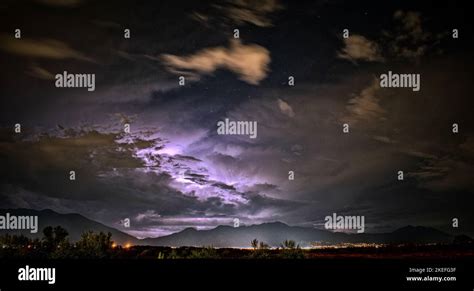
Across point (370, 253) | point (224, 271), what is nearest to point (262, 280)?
point (224, 271)

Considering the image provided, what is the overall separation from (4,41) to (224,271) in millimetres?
10427

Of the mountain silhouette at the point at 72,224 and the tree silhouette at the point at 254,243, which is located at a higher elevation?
the mountain silhouette at the point at 72,224

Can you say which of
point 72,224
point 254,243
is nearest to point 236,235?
point 254,243

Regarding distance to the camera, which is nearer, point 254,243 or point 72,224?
point 254,243

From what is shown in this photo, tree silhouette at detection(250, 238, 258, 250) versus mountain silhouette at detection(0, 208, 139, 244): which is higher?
mountain silhouette at detection(0, 208, 139, 244)

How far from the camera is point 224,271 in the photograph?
16.1 meters

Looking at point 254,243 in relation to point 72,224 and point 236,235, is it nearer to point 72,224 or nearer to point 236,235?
point 236,235

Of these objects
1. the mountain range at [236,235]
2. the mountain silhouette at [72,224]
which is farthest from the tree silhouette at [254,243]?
the mountain silhouette at [72,224]

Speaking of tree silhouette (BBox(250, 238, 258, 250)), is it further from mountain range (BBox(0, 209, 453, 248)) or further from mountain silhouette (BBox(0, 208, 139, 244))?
mountain silhouette (BBox(0, 208, 139, 244))

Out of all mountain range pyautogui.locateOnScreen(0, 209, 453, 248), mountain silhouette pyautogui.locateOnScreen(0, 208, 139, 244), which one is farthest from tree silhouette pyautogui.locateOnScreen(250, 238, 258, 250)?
mountain silhouette pyautogui.locateOnScreen(0, 208, 139, 244)

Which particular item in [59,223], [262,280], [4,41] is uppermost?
[4,41]

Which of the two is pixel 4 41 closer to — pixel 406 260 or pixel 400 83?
pixel 400 83

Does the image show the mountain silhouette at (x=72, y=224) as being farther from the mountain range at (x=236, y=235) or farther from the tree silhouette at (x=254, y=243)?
the tree silhouette at (x=254, y=243)

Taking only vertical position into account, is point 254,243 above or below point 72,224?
below
